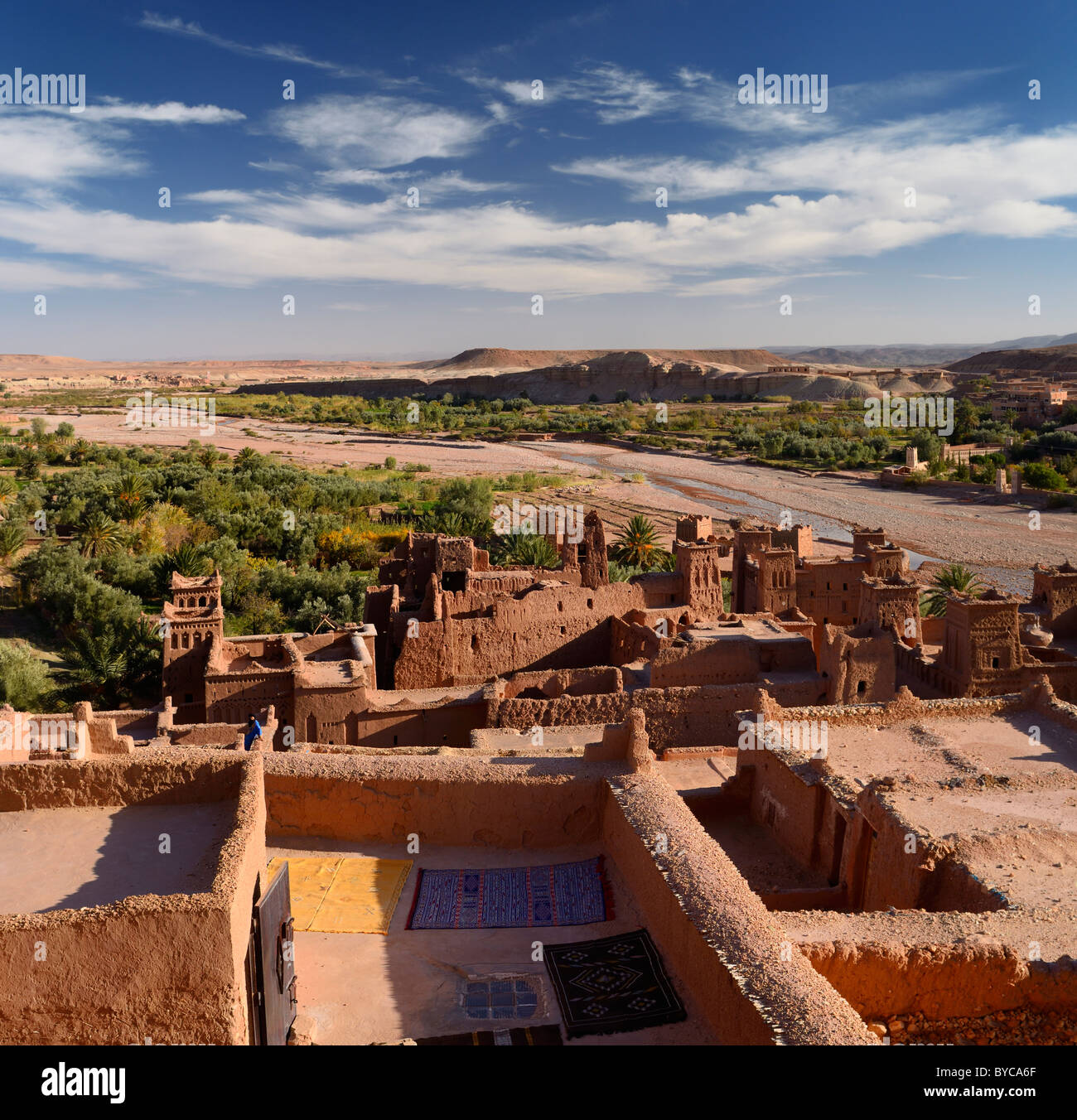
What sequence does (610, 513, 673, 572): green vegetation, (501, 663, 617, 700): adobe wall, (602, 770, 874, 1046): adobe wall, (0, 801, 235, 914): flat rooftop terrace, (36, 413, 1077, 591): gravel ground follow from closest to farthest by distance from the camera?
1. (602, 770, 874, 1046): adobe wall
2. (0, 801, 235, 914): flat rooftop terrace
3. (501, 663, 617, 700): adobe wall
4. (610, 513, 673, 572): green vegetation
5. (36, 413, 1077, 591): gravel ground

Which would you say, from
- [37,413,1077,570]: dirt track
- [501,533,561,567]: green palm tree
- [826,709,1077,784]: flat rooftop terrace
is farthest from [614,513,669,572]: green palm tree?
[826,709,1077,784]: flat rooftop terrace

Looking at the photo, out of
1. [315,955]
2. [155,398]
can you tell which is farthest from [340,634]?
[155,398]

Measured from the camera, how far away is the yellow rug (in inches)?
306

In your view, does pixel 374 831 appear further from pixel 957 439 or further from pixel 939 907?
pixel 957 439

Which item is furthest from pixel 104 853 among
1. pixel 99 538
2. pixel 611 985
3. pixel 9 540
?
pixel 99 538

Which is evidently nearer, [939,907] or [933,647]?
[939,907]

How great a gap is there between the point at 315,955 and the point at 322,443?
75743 mm

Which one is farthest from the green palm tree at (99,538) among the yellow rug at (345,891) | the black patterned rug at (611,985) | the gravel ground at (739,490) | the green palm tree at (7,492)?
the black patterned rug at (611,985)

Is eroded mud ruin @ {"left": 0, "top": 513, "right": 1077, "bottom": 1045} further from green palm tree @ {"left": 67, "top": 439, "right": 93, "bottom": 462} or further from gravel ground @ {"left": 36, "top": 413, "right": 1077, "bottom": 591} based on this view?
green palm tree @ {"left": 67, "top": 439, "right": 93, "bottom": 462}

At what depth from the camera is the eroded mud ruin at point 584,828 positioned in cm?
550

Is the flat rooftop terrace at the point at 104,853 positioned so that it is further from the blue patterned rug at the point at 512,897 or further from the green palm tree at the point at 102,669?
the green palm tree at the point at 102,669

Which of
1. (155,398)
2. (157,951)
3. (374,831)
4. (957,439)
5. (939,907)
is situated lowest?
(939,907)

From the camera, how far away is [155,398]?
383 ft

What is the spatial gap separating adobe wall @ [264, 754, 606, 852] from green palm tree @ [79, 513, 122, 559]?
24.1 meters
